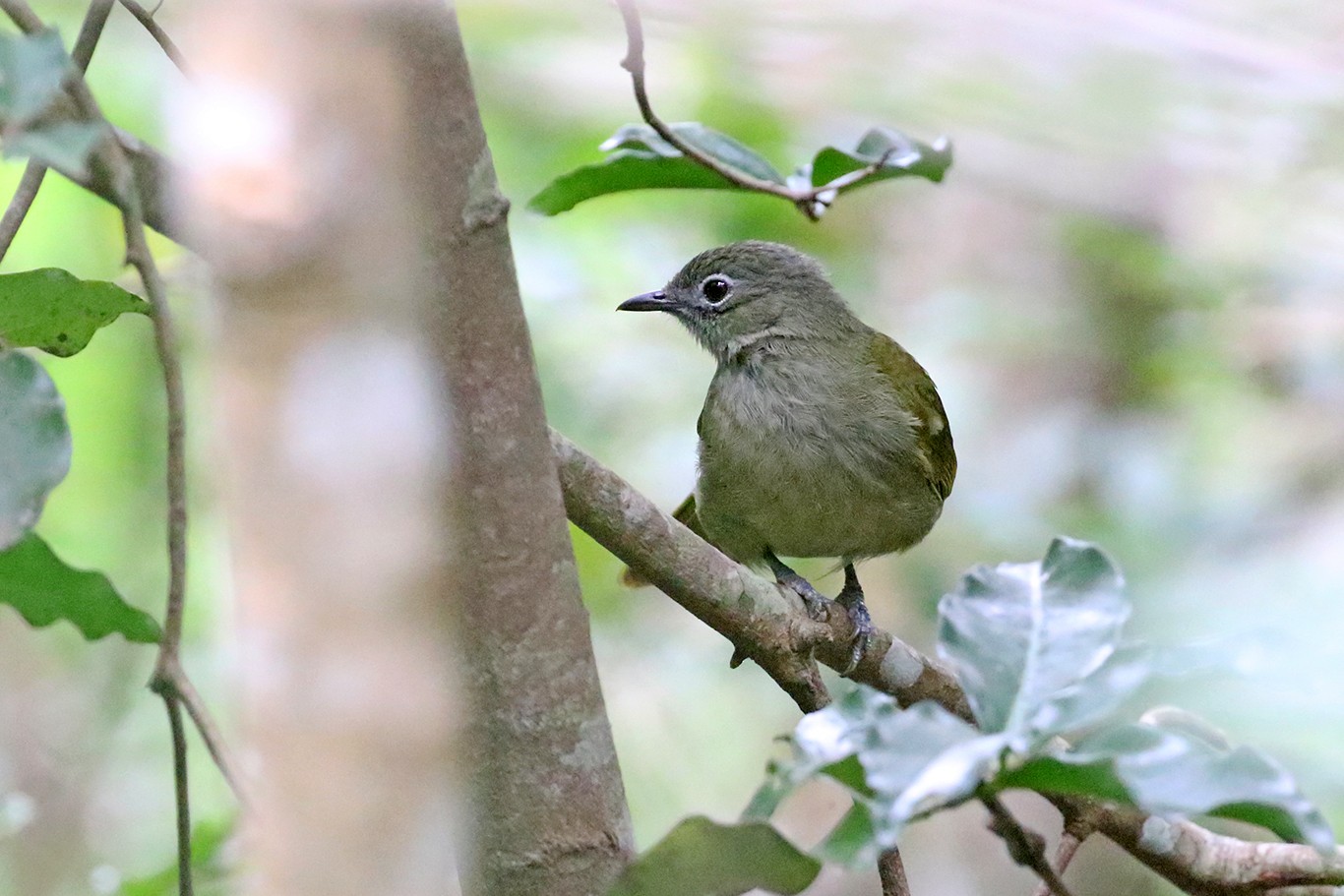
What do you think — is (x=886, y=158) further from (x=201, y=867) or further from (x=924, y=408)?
(x=201, y=867)

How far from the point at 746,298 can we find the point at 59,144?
314 cm

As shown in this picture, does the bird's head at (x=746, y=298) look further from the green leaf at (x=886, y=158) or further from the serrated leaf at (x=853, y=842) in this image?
the serrated leaf at (x=853, y=842)

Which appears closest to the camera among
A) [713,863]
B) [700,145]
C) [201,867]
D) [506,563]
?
[713,863]

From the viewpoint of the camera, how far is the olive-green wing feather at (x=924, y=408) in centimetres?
398

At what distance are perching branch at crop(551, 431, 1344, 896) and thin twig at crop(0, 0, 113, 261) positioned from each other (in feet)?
2.61

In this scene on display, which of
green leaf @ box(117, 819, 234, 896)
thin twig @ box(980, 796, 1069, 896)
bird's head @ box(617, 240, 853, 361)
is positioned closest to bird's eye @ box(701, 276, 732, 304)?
bird's head @ box(617, 240, 853, 361)

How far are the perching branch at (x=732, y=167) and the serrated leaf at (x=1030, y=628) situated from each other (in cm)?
98

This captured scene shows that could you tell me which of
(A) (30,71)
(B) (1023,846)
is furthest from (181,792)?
(B) (1023,846)

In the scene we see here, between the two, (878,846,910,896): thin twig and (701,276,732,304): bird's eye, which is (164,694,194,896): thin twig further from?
(701,276,732,304): bird's eye

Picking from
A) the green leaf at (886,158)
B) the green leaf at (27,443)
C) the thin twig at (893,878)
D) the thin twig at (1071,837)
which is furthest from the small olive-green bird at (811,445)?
the green leaf at (27,443)

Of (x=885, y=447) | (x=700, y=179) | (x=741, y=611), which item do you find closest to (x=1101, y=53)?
(x=885, y=447)

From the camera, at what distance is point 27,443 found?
1491mm

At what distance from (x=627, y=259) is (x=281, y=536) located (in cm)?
474

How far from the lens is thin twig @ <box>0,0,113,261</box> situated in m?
1.75
